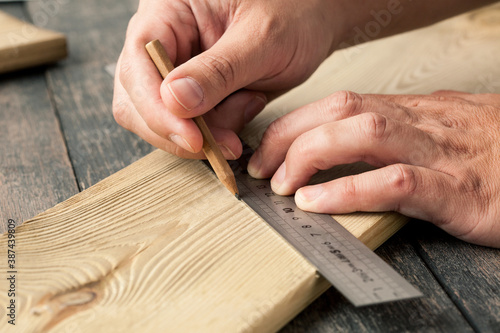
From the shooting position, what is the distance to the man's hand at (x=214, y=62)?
1.08 metres

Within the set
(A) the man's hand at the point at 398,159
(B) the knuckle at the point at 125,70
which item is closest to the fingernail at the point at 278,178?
(A) the man's hand at the point at 398,159

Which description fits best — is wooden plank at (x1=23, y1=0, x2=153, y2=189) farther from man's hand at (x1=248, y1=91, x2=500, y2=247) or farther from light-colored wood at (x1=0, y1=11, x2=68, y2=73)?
man's hand at (x1=248, y1=91, x2=500, y2=247)

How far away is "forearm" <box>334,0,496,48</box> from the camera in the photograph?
1487 millimetres

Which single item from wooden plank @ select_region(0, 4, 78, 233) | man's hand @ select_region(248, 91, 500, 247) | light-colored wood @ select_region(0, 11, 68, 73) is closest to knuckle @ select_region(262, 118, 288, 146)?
man's hand @ select_region(248, 91, 500, 247)

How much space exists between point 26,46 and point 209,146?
1.14 meters

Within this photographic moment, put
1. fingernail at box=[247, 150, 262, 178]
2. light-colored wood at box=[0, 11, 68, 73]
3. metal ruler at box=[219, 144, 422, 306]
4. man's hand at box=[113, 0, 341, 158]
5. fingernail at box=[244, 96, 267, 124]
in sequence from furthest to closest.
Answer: light-colored wood at box=[0, 11, 68, 73] → fingernail at box=[244, 96, 267, 124] → fingernail at box=[247, 150, 262, 178] → man's hand at box=[113, 0, 341, 158] → metal ruler at box=[219, 144, 422, 306]

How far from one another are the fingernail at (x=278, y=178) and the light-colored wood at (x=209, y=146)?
9 cm

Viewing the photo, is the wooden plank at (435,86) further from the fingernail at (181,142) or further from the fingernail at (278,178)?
the fingernail at (181,142)

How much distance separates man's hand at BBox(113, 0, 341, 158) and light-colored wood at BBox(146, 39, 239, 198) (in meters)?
0.02

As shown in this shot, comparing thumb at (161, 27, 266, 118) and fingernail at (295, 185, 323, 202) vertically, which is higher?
thumb at (161, 27, 266, 118)

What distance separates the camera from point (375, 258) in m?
0.91

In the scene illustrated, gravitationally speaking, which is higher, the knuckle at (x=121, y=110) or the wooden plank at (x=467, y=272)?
the wooden plank at (x=467, y=272)

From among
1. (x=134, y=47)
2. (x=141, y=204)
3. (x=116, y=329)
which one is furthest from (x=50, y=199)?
(x=116, y=329)

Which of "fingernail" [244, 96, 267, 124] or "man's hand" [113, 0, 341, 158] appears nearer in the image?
"man's hand" [113, 0, 341, 158]
